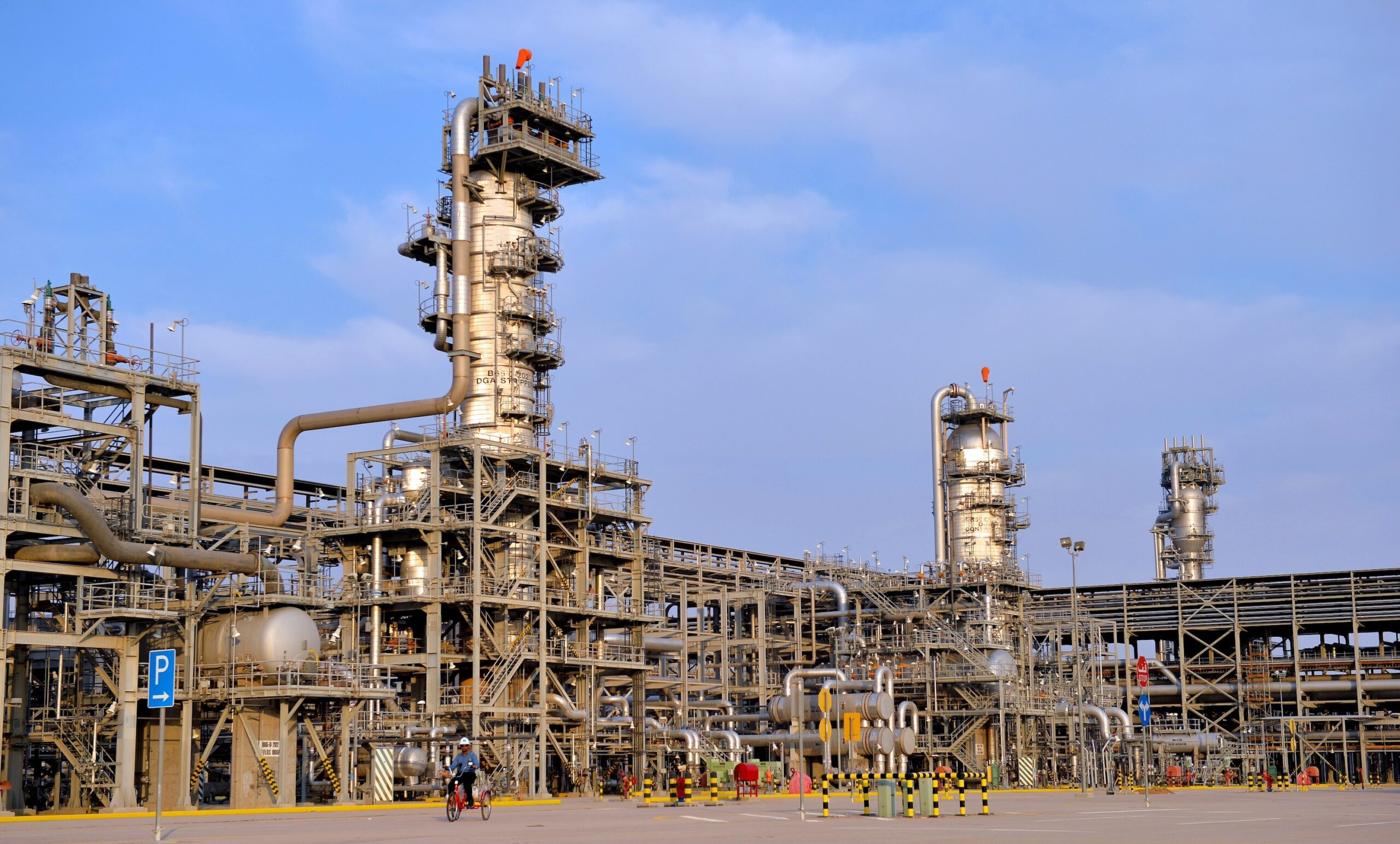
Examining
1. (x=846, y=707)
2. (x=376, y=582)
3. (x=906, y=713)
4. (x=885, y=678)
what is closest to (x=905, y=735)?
(x=846, y=707)

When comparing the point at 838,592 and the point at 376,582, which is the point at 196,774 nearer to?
the point at 376,582

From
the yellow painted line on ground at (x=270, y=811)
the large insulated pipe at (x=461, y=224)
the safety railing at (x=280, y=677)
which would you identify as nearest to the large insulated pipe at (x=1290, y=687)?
the large insulated pipe at (x=461, y=224)

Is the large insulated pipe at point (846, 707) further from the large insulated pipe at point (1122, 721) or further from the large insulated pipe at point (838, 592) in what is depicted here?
the large insulated pipe at point (1122, 721)

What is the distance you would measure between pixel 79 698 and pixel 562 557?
1919cm

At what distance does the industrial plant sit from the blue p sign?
9.66 feet

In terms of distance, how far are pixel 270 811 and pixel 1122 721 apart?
154 ft

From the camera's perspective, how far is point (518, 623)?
5672cm

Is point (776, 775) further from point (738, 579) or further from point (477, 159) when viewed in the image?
point (477, 159)

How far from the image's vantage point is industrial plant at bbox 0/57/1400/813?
1773 inches

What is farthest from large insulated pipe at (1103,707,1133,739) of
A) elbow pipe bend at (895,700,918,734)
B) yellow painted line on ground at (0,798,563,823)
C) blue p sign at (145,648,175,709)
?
blue p sign at (145,648,175,709)

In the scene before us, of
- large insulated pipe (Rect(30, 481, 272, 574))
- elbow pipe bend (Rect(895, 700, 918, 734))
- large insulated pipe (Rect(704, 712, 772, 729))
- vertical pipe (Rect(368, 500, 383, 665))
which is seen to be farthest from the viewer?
large insulated pipe (Rect(704, 712, 772, 729))

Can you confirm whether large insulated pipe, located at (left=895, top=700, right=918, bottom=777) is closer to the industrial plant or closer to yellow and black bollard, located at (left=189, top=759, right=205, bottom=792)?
the industrial plant

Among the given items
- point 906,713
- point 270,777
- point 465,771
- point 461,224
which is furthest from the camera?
point 906,713

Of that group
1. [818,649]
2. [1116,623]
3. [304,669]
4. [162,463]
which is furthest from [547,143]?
[1116,623]
